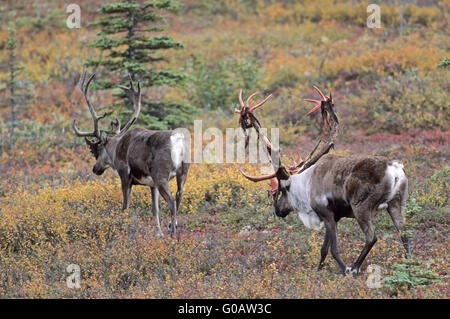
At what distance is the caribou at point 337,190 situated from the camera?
7.07m

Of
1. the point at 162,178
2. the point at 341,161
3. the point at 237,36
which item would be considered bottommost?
the point at 162,178

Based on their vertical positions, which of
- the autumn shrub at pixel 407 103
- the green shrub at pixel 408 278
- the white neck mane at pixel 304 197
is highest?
the autumn shrub at pixel 407 103

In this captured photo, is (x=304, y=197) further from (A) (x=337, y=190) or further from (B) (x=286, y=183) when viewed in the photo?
(A) (x=337, y=190)

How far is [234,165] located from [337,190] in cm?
564

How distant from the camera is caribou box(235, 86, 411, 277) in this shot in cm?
707

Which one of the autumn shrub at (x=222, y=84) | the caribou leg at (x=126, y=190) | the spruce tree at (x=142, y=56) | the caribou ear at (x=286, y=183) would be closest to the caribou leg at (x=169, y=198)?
the caribou leg at (x=126, y=190)

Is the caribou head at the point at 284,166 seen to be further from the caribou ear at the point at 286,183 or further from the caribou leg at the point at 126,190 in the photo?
the caribou leg at the point at 126,190

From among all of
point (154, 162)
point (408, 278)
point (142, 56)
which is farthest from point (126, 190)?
point (142, 56)

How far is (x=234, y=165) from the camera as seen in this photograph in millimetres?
12906

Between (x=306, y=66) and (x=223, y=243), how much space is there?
13832 millimetres

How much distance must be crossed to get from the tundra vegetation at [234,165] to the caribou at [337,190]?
451mm
